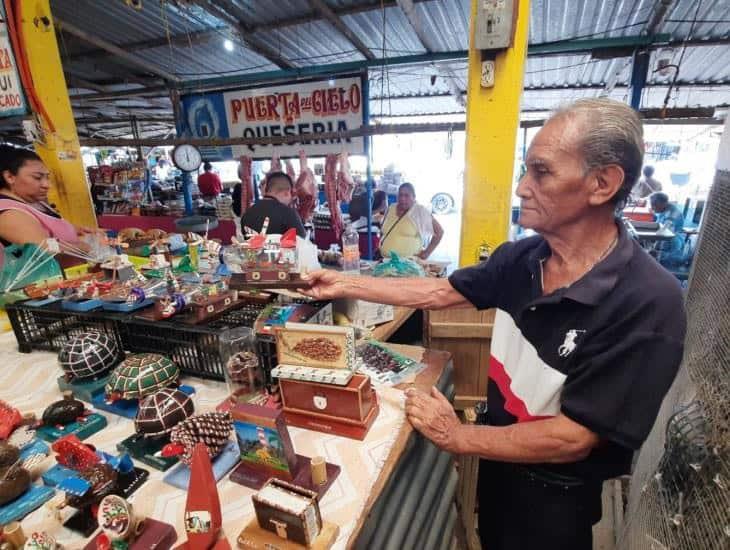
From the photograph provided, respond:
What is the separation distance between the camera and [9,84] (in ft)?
12.3

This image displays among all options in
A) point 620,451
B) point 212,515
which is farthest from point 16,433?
point 620,451

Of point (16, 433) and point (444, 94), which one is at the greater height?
point (444, 94)

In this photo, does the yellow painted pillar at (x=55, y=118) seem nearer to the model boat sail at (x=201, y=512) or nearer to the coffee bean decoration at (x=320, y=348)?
the coffee bean decoration at (x=320, y=348)

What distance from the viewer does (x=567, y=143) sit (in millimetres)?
1021

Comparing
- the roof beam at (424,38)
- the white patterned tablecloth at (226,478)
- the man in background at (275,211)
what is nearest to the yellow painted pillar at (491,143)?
the man in background at (275,211)

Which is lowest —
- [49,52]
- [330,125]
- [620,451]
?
[620,451]

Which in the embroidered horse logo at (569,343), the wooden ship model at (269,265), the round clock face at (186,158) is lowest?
the embroidered horse logo at (569,343)

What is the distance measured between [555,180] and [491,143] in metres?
1.55

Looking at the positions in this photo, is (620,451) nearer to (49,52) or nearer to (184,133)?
(49,52)

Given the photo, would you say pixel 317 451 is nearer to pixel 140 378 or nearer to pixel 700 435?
pixel 140 378

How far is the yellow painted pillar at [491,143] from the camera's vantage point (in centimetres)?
229

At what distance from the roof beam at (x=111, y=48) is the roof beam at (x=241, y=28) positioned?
77.1 inches

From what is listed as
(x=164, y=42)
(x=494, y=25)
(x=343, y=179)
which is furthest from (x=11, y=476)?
(x=164, y=42)

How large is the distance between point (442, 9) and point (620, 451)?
4461 millimetres
